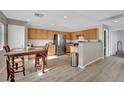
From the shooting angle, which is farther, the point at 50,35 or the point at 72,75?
the point at 50,35

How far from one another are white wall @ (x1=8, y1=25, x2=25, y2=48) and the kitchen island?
2.99 metres

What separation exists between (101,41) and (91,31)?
1474mm

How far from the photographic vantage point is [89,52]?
187 inches

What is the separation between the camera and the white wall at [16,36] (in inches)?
192

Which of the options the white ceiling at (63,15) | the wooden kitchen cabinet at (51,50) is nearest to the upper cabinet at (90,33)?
the white ceiling at (63,15)

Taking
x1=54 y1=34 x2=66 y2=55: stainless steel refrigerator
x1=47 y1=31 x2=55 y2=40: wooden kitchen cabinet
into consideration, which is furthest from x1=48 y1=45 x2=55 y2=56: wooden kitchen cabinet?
x1=47 y1=31 x2=55 y2=40: wooden kitchen cabinet

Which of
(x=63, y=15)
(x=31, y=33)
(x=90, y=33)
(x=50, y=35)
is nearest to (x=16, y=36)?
(x=31, y=33)

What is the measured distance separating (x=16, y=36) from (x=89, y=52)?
367 centimetres

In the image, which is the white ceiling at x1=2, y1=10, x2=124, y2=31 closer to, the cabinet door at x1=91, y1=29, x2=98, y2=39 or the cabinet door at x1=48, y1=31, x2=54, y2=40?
the cabinet door at x1=91, y1=29, x2=98, y2=39

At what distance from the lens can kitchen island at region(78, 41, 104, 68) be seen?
Answer: 165 inches

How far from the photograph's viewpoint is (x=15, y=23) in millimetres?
4988

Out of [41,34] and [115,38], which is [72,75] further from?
[115,38]
